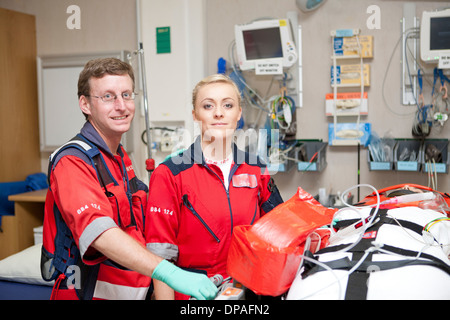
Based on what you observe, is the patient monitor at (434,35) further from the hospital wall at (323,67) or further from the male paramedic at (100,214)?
the male paramedic at (100,214)

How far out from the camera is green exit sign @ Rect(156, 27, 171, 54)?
3.40 metres

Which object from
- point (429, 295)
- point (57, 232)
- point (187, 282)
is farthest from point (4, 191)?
point (429, 295)

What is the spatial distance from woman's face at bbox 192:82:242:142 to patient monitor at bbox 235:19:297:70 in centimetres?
162

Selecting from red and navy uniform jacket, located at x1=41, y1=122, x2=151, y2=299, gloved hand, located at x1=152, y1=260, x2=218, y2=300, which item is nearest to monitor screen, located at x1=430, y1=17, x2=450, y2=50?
red and navy uniform jacket, located at x1=41, y1=122, x2=151, y2=299

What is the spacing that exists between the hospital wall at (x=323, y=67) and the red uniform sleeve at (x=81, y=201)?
2181mm

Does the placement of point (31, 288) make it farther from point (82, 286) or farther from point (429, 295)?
point (429, 295)

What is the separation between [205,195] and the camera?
1.48 m

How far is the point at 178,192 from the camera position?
4.79 ft

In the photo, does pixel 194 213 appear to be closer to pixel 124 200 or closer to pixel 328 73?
pixel 124 200

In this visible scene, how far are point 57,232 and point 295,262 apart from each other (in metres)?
0.79

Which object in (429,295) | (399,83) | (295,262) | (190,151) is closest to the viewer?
(429,295)

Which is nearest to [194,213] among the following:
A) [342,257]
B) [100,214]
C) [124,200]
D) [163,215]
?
[163,215]

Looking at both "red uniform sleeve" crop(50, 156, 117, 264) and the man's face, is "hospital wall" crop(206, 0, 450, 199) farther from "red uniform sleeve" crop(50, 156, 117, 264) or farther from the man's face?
"red uniform sleeve" crop(50, 156, 117, 264)

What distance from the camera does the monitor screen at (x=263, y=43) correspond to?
10.1 ft
